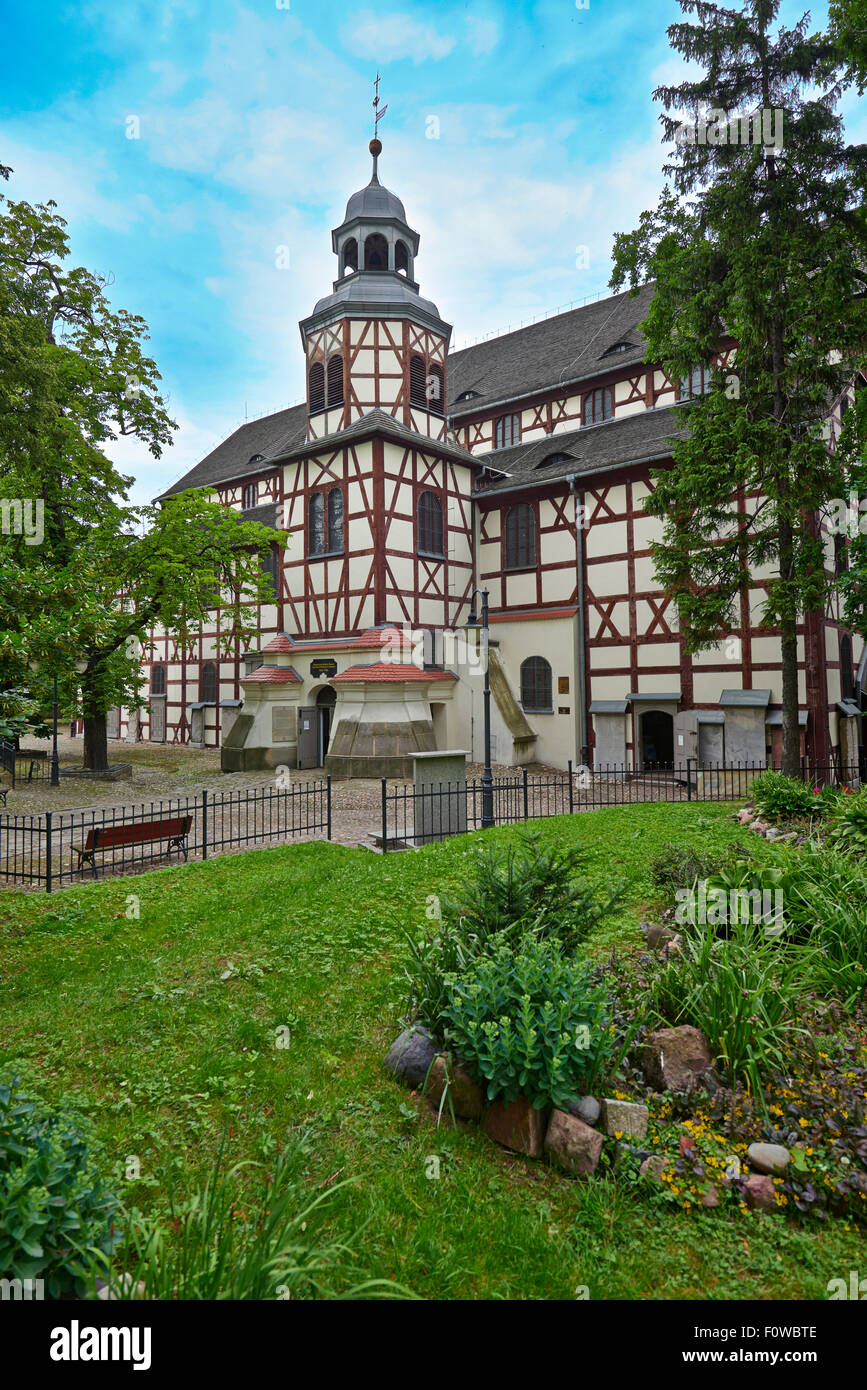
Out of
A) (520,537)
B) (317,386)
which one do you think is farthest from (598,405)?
(317,386)

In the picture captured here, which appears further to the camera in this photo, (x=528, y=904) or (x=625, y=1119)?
(x=528, y=904)

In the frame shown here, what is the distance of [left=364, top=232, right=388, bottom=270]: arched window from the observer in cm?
2356

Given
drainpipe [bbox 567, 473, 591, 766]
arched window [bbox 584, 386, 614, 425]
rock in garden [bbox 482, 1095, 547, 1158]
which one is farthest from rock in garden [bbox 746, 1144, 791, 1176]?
arched window [bbox 584, 386, 614, 425]

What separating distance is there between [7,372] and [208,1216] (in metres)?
13.0

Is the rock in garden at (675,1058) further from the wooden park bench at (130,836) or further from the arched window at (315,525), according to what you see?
the arched window at (315,525)

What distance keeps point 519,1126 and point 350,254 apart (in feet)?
91.1

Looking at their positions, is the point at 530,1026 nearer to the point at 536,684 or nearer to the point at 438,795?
the point at 438,795

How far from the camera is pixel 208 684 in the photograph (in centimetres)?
3161

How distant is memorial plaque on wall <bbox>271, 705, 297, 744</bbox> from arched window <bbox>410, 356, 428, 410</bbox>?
11.7m

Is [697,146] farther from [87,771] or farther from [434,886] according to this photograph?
[87,771]

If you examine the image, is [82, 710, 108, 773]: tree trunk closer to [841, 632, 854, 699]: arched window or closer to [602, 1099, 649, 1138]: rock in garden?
[602, 1099, 649, 1138]: rock in garden

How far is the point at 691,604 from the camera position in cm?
1414
